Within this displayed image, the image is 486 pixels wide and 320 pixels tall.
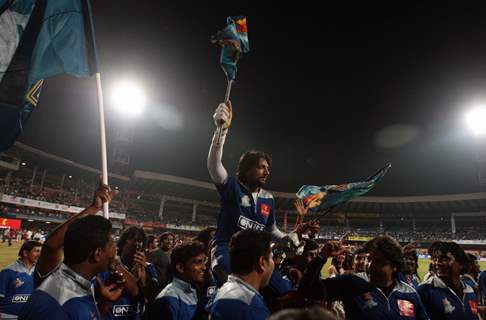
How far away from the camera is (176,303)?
3.26m

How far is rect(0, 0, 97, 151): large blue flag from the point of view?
3.66 m

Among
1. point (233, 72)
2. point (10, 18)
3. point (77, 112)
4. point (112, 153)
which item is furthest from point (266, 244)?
point (112, 153)

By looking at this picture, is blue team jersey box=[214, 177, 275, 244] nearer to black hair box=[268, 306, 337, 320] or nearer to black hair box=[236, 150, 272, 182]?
black hair box=[236, 150, 272, 182]

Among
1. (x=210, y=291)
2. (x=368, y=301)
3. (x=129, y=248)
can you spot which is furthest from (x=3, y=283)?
(x=368, y=301)

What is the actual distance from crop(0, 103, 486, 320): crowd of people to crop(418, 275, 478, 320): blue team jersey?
0.04ft

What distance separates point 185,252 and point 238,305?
1.77 metres

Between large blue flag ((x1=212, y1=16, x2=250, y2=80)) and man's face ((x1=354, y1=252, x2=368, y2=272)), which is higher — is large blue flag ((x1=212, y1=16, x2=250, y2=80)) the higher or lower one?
the higher one

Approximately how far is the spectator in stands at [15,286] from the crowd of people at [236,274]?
3278mm

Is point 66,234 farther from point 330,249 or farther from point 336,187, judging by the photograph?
point 336,187

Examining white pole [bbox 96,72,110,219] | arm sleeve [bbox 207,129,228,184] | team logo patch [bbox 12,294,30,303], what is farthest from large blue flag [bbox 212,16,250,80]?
team logo patch [bbox 12,294,30,303]

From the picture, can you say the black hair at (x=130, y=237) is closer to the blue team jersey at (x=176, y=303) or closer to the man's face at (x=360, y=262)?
the blue team jersey at (x=176, y=303)

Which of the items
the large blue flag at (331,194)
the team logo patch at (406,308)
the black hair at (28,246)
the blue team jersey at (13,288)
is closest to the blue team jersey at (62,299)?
the team logo patch at (406,308)

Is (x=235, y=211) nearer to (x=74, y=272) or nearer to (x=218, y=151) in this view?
(x=218, y=151)

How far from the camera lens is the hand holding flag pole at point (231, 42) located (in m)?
3.84
